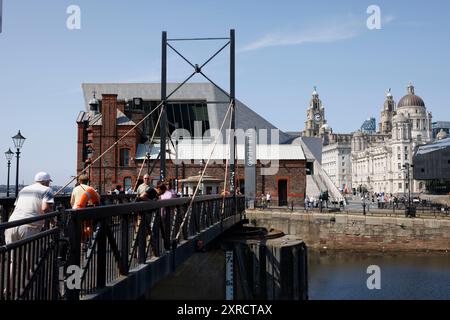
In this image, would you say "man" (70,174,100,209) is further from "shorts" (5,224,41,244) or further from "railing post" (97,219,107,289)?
"shorts" (5,224,41,244)

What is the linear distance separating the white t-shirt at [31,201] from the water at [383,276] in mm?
18280

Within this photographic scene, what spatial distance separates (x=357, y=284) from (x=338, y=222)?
1223 cm

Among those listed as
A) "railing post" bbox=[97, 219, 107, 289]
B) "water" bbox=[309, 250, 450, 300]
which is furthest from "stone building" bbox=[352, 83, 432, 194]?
"railing post" bbox=[97, 219, 107, 289]

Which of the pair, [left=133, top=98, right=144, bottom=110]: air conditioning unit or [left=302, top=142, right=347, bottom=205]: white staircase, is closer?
[left=302, top=142, right=347, bottom=205]: white staircase

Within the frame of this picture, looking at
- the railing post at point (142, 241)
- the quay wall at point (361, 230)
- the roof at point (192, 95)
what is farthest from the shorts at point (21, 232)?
the roof at point (192, 95)

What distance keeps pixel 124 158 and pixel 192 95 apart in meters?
15.5

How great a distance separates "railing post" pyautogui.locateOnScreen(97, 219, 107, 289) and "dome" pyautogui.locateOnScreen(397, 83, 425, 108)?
17424 cm

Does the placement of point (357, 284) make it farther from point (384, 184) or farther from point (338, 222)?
point (384, 184)

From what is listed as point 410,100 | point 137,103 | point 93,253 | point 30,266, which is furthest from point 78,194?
point 410,100

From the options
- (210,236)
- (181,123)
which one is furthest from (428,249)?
(181,123)

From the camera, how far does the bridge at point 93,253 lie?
15.5 feet

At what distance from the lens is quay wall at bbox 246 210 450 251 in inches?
1393

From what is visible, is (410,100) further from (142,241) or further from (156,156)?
(142,241)

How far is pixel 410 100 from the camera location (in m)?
169
